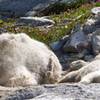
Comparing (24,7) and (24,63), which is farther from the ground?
(24,7)

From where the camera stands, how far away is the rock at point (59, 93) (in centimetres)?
509

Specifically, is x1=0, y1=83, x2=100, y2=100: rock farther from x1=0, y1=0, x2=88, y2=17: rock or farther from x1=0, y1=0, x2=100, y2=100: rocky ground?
x1=0, y1=0, x2=88, y2=17: rock

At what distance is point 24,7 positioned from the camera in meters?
26.6

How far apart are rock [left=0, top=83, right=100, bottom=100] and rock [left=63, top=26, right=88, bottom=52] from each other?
26.0ft

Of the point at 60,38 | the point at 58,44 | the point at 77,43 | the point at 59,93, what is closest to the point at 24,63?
the point at 59,93

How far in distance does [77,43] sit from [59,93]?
838cm

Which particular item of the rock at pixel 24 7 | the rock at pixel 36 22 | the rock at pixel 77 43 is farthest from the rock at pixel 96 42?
the rock at pixel 24 7

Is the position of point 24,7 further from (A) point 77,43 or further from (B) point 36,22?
(A) point 77,43

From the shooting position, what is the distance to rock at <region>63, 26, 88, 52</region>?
13.6 m

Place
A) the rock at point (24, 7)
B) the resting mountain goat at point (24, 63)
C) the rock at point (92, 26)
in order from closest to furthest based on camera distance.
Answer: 1. the resting mountain goat at point (24, 63)
2. the rock at point (92, 26)
3. the rock at point (24, 7)

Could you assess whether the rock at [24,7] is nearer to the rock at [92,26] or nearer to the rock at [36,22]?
the rock at [36,22]

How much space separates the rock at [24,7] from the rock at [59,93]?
64.2ft

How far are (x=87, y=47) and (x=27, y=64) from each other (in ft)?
18.2

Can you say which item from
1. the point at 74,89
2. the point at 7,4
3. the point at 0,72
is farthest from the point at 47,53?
the point at 7,4
